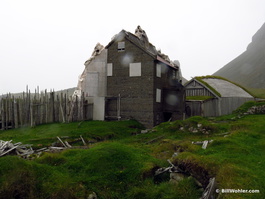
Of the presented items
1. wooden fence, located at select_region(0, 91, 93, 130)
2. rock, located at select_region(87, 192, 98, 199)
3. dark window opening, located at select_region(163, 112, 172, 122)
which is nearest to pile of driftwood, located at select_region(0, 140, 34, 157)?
rock, located at select_region(87, 192, 98, 199)

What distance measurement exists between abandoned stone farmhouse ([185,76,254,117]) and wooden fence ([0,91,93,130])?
15.4m

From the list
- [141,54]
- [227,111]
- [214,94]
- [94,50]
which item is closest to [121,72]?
[141,54]

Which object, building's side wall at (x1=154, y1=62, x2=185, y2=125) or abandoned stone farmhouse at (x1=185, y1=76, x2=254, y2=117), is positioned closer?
building's side wall at (x1=154, y1=62, x2=185, y2=125)

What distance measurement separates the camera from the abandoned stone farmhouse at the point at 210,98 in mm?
28500

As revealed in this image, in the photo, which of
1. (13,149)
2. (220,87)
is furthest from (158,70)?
(13,149)

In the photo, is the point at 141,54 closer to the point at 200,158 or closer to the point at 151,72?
the point at 151,72

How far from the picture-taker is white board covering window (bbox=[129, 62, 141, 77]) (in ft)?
79.0

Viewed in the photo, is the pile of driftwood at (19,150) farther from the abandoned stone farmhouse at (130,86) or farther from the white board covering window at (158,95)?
the white board covering window at (158,95)

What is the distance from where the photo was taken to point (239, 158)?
28.9 feet

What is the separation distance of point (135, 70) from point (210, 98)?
1217 cm

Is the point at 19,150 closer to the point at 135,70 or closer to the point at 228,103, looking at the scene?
the point at 135,70

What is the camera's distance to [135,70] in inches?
955

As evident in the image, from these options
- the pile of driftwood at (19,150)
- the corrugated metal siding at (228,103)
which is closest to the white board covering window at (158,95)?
the corrugated metal siding at (228,103)

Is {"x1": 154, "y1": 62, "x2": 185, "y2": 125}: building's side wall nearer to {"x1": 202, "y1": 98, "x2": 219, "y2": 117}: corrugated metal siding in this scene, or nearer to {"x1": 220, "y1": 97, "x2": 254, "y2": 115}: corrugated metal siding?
{"x1": 202, "y1": 98, "x2": 219, "y2": 117}: corrugated metal siding
